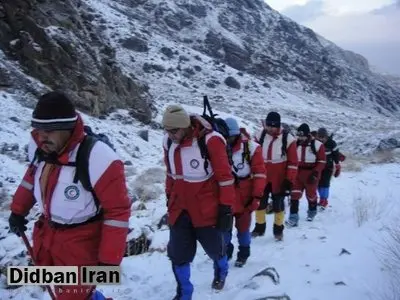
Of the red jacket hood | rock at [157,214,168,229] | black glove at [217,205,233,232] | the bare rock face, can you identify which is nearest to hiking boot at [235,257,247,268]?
black glove at [217,205,233,232]

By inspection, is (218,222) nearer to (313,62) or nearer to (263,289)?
(263,289)

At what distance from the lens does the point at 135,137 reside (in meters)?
15.7

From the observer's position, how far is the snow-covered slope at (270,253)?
500 centimetres

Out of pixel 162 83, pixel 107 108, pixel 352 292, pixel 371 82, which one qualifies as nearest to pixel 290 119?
pixel 162 83

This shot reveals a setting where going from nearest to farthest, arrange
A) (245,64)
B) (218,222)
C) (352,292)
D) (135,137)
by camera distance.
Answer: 1. (218,222)
2. (352,292)
3. (135,137)
4. (245,64)

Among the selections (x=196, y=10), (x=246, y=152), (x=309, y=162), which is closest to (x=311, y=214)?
(x=309, y=162)

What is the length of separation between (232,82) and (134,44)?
1078cm

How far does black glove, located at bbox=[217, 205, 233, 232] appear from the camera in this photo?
172 inches

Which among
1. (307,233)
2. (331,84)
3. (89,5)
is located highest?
(89,5)

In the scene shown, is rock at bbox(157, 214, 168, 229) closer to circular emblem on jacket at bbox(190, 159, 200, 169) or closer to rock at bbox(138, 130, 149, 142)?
circular emblem on jacket at bbox(190, 159, 200, 169)

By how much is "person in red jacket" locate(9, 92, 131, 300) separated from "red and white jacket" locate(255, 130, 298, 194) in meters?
4.21

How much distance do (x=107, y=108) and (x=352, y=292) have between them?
45.2 feet

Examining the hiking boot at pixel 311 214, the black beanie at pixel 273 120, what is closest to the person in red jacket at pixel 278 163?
the black beanie at pixel 273 120

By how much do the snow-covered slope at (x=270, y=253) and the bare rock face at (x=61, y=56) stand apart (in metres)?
2.86
